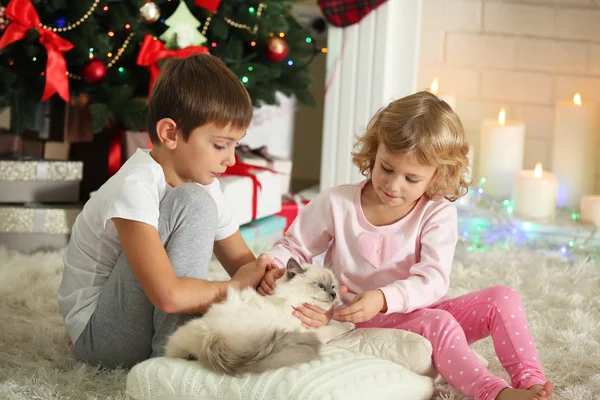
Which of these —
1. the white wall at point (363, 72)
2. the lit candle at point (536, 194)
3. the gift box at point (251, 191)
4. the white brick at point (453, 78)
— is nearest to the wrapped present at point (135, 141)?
the gift box at point (251, 191)

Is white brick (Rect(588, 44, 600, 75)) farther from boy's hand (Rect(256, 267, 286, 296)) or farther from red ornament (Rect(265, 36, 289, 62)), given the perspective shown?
boy's hand (Rect(256, 267, 286, 296))

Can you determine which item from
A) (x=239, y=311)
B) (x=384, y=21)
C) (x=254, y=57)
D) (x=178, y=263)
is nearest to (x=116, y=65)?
(x=254, y=57)

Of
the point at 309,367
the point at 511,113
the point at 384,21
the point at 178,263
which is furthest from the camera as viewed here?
the point at 511,113

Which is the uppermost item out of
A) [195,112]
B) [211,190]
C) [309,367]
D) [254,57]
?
[254,57]

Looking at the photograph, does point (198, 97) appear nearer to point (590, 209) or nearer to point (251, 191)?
point (251, 191)

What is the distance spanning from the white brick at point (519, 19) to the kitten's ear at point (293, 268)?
6.75ft

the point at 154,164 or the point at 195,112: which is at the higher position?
the point at 195,112

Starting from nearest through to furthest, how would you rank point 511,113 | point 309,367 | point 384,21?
point 309,367 < point 384,21 < point 511,113

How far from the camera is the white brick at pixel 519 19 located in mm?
3275

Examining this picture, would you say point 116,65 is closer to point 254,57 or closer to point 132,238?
point 254,57

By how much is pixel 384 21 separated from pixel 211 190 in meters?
1.60

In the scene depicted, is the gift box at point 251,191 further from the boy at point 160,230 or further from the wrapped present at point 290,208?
the boy at point 160,230

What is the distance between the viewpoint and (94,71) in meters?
2.58

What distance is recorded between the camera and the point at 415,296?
1648 millimetres
